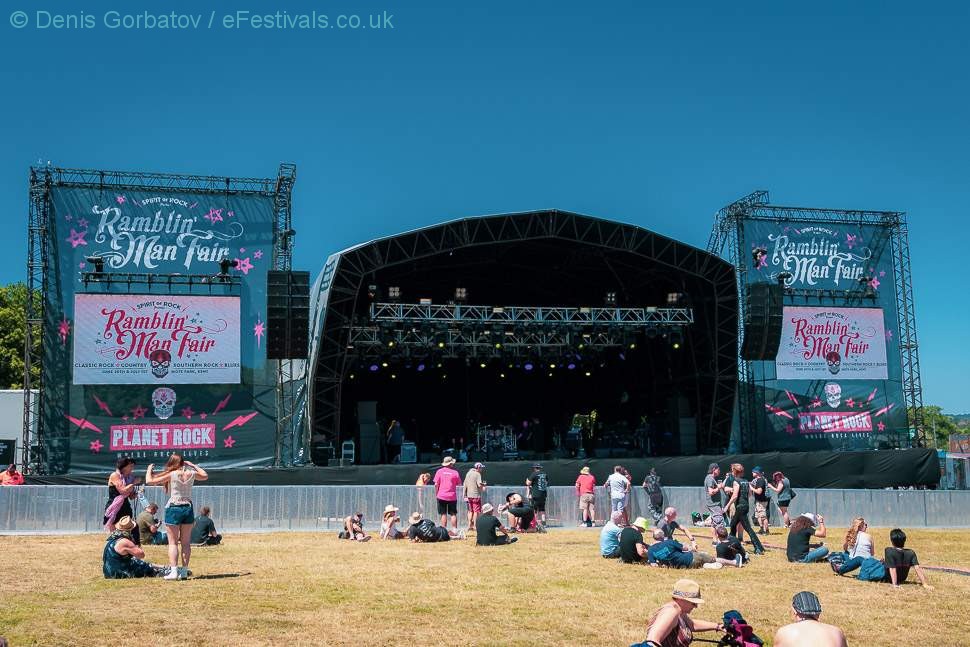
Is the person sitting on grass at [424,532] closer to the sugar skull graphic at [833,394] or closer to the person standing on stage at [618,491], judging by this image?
the person standing on stage at [618,491]

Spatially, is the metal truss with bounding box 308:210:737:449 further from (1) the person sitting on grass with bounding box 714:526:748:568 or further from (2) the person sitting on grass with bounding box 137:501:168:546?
(1) the person sitting on grass with bounding box 714:526:748:568

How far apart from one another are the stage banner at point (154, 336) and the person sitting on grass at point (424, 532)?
12.1 metres

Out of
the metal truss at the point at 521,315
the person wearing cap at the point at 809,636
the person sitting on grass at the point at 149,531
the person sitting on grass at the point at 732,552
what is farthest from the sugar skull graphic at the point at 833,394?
the person wearing cap at the point at 809,636

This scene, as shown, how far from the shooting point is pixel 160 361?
25.8m

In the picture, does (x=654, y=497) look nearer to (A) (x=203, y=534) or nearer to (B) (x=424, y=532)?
(B) (x=424, y=532)

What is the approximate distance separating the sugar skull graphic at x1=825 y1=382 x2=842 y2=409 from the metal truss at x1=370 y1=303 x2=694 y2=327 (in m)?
5.39

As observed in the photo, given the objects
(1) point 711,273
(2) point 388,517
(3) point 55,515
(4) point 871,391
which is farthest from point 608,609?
(4) point 871,391

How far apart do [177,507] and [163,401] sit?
17203 mm

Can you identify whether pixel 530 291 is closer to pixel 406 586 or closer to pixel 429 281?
pixel 429 281

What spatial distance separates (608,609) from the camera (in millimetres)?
8523

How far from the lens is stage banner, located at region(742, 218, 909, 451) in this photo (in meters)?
30.8

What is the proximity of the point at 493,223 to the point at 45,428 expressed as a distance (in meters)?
13.3

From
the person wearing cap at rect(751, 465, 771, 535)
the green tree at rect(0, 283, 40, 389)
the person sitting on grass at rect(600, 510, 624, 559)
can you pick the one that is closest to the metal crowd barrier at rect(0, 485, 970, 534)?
the person wearing cap at rect(751, 465, 771, 535)

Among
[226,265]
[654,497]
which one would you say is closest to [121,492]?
[654,497]
